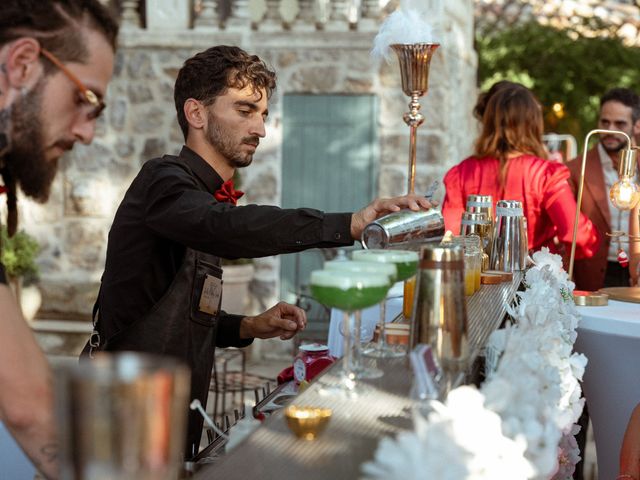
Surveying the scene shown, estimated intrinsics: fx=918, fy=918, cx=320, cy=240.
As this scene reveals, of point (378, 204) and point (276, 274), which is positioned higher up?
point (378, 204)

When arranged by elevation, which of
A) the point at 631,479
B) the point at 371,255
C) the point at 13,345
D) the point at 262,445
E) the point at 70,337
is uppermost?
the point at 371,255

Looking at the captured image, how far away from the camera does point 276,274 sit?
23.0 ft

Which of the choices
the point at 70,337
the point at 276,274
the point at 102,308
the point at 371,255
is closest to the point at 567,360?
the point at 371,255

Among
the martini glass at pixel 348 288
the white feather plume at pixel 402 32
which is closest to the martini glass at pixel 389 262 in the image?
the martini glass at pixel 348 288

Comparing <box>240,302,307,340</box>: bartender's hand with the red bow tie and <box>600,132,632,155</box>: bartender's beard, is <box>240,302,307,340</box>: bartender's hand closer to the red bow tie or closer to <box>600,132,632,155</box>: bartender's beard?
the red bow tie

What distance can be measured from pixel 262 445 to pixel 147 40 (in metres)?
6.11

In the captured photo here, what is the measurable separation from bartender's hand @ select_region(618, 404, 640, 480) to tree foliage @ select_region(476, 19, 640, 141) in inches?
298

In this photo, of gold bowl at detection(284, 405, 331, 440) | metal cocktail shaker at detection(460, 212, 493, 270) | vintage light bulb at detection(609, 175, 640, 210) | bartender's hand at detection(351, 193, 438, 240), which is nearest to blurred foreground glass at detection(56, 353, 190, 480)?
gold bowl at detection(284, 405, 331, 440)

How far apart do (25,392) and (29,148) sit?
0.37 m

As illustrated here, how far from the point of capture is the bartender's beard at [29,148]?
136 centimetres

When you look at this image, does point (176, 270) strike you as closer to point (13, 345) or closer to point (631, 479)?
point (13, 345)

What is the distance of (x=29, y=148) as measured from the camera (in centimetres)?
139

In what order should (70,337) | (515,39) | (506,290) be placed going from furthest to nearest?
1. (515,39)
2. (70,337)
3. (506,290)

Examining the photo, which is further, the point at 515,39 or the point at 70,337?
the point at 515,39
